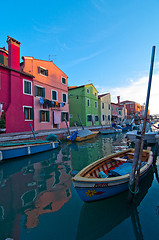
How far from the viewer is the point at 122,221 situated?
126 inches

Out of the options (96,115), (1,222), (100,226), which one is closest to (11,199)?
(1,222)

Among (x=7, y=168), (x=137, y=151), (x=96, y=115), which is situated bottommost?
(x=7, y=168)

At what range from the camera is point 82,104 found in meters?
28.3

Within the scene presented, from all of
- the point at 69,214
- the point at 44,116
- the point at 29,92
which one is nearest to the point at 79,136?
the point at 44,116

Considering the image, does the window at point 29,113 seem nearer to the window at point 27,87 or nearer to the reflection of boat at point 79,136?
the window at point 27,87

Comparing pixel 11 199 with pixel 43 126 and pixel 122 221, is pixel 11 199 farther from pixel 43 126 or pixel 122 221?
pixel 43 126

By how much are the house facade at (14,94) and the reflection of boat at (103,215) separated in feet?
41.4

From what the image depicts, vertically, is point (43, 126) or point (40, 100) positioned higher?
point (40, 100)

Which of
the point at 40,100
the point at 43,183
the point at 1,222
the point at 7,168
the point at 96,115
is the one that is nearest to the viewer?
the point at 1,222

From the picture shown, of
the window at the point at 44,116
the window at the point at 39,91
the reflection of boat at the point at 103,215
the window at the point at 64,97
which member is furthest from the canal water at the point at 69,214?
the window at the point at 64,97

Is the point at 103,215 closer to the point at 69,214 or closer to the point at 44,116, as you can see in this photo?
the point at 69,214

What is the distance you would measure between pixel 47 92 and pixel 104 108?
64.4 feet

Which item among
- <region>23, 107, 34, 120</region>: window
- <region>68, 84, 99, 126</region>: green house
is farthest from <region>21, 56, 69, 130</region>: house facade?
<region>68, 84, 99, 126</region>: green house

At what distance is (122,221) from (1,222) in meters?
2.88
